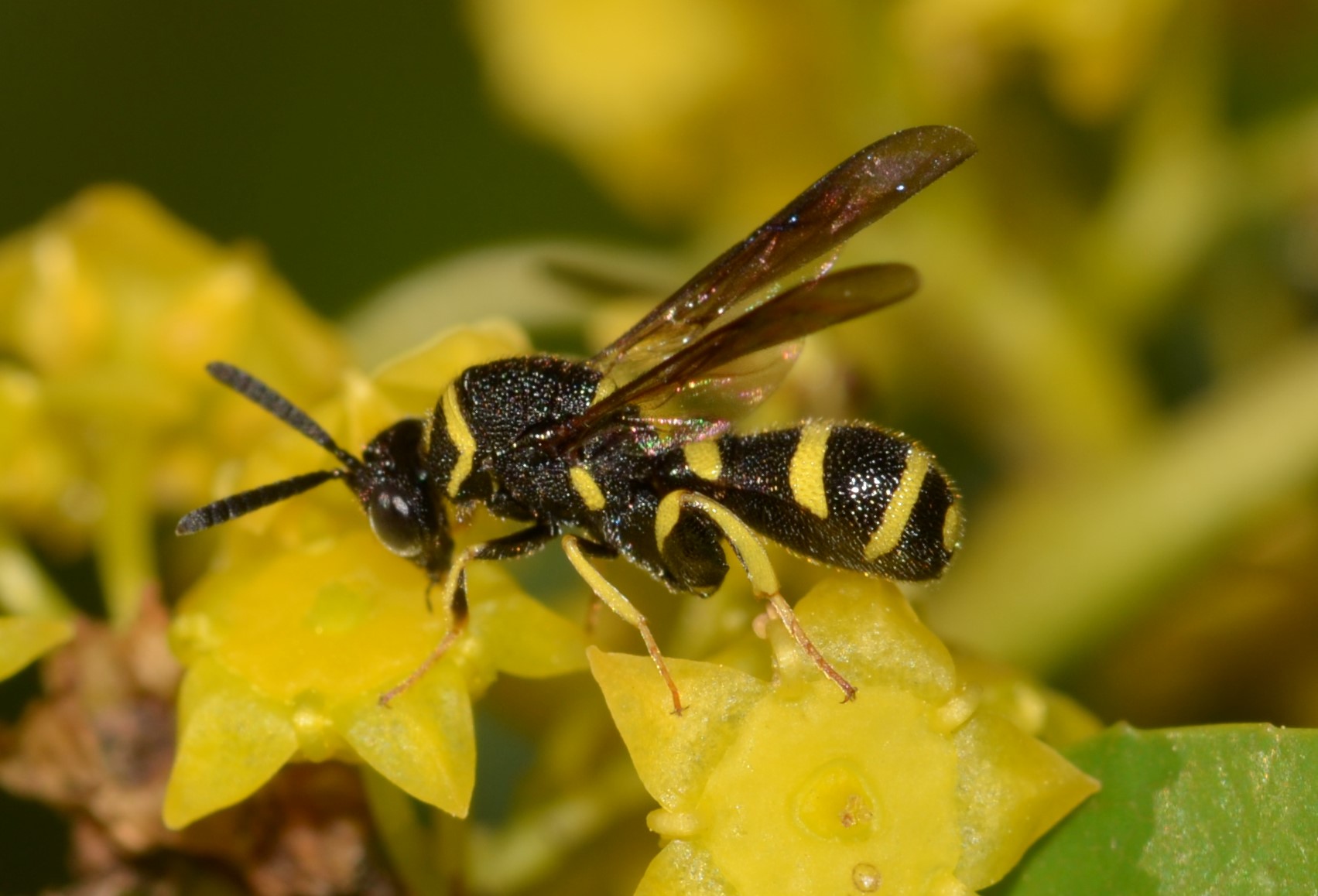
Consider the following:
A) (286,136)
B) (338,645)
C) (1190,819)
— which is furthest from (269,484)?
(286,136)

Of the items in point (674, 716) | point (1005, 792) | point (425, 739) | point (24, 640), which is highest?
point (1005, 792)

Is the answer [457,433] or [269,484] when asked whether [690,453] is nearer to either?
[457,433]

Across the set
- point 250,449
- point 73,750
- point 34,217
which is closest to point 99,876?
point 73,750

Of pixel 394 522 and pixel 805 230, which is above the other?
pixel 805 230

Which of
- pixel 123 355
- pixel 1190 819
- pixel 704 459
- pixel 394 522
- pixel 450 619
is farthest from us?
pixel 123 355

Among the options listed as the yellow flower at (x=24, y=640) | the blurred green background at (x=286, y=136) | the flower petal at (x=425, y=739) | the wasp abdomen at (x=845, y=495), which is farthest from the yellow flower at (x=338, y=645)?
the blurred green background at (x=286, y=136)

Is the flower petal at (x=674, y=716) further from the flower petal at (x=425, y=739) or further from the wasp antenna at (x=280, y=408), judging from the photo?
the wasp antenna at (x=280, y=408)
